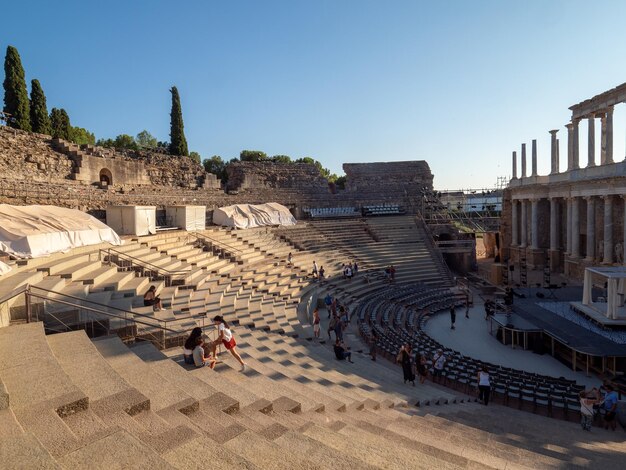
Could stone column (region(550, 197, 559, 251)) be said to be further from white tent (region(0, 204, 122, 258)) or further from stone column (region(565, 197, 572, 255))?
white tent (region(0, 204, 122, 258))

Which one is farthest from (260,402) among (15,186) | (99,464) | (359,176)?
(359,176)

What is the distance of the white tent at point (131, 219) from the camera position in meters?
17.9

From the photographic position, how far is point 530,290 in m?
22.5

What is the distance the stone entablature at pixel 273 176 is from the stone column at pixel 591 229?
68.2 feet

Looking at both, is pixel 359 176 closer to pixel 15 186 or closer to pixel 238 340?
pixel 15 186

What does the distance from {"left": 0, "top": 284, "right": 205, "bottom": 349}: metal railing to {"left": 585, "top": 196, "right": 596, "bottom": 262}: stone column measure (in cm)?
2503

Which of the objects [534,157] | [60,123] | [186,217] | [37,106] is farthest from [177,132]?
[534,157]

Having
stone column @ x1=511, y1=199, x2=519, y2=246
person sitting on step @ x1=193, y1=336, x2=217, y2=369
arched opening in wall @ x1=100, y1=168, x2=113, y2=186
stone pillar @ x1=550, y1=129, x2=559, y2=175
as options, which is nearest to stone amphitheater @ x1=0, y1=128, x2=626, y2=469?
person sitting on step @ x1=193, y1=336, x2=217, y2=369

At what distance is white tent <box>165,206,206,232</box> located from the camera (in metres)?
21.5

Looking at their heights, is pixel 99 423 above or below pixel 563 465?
above

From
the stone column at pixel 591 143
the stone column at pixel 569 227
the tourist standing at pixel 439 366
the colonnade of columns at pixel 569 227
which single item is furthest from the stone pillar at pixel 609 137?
the tourist standing at pixel 439 366

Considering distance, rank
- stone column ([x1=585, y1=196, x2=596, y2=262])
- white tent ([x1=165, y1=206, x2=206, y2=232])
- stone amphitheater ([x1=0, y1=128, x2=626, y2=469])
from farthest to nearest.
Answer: stone column ([x1=585, y1=196, x2=596, y2=262]) → white tent ([x1=165, y1=206, x2=206, y2=232]) → stone amphitheater ([x1=0, y1=128, x2=626, y2=469])

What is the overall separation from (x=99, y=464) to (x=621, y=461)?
25.6ft

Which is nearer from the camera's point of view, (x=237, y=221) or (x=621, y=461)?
(x=621, y=461)
